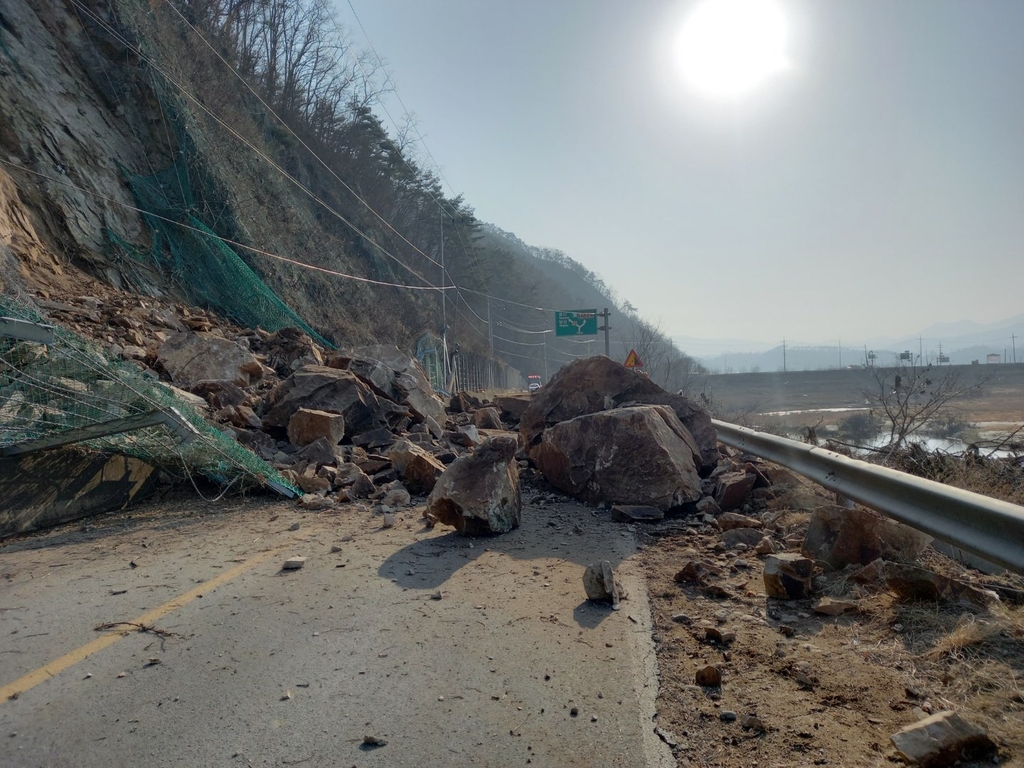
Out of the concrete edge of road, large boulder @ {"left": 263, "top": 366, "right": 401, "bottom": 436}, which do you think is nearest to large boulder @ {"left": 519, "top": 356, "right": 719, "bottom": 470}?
large boulder @ {"left": 263, "top": 366, "right": 401, "bottom": 436}

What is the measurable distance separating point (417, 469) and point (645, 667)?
15.4 ft

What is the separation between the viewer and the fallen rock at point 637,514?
6520mm

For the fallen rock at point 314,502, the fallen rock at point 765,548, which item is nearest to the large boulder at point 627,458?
the fallen rock at point 765,548

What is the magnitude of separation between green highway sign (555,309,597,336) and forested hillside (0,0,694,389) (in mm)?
6173

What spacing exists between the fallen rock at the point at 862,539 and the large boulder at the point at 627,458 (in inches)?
84.5

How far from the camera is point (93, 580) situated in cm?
468

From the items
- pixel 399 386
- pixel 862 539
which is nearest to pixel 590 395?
pixel 399 386

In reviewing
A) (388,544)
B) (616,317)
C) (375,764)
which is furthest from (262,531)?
(616,317)

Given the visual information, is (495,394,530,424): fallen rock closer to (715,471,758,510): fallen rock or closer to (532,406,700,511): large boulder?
(532,406,700,511): large boulder

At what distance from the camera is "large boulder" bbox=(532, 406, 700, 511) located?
673cm

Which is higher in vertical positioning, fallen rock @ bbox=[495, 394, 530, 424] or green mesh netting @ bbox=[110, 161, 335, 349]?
green mesh netting @ bbox=[110, 161, 335, 349]

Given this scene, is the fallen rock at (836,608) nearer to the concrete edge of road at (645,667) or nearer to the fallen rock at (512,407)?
the concrete edge of road at (645,667)

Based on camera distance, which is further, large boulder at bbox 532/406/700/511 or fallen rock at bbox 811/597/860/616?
large boulder at bbox 532/406/700/511

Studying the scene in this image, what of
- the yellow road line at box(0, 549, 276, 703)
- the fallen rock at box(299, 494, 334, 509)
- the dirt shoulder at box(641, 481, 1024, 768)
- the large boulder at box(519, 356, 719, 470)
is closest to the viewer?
the dirt shoulder at box(641, 481, 1024, 768)
